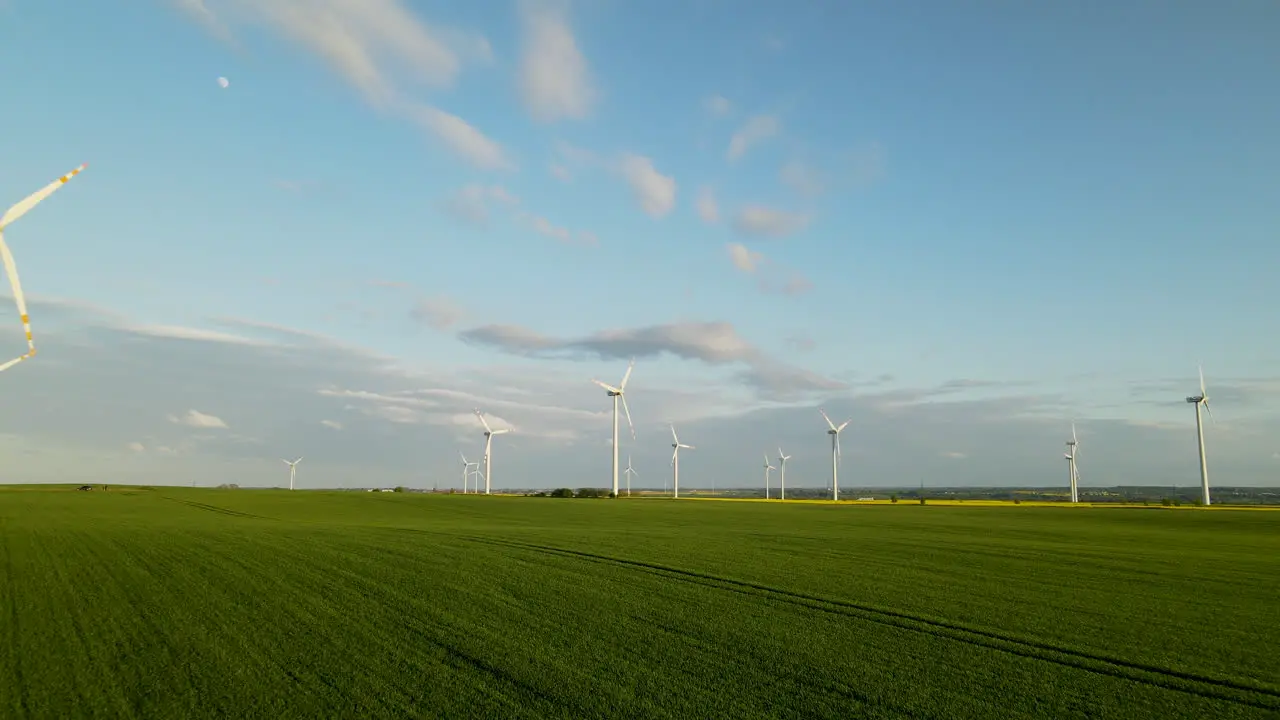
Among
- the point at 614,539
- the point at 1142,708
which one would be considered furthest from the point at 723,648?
the point at 614,539

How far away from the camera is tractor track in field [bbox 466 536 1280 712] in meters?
10.6

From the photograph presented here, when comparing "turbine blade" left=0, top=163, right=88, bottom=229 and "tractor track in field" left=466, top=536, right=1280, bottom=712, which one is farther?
"turbine blade" left=0, top=163, right=88, bottom=229

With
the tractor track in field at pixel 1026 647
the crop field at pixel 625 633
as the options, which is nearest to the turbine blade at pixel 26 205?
the crop field at pixel 625 633

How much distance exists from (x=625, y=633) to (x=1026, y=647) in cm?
697

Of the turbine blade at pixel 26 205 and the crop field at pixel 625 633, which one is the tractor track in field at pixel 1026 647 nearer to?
the crop field at pixel 625 633

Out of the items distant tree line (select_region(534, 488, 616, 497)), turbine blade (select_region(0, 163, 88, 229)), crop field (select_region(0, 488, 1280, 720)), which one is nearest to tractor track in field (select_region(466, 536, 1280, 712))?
crop field (select_region(0, 488, 1280, 720))

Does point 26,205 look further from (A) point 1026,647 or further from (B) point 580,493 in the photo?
(B) point 580,493

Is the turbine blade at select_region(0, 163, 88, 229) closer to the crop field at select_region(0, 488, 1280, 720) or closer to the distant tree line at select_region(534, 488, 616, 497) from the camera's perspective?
the crop field at select_region(0, 488, 1280, 720)

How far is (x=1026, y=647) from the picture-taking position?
13.0 m

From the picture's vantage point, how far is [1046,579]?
21.4 m

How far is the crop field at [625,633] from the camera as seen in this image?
399 inches

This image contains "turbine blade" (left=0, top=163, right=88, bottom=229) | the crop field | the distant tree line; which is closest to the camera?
the crop field

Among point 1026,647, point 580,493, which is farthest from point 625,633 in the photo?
point 580,493

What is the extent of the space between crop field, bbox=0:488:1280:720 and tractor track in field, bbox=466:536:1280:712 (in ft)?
0.21
